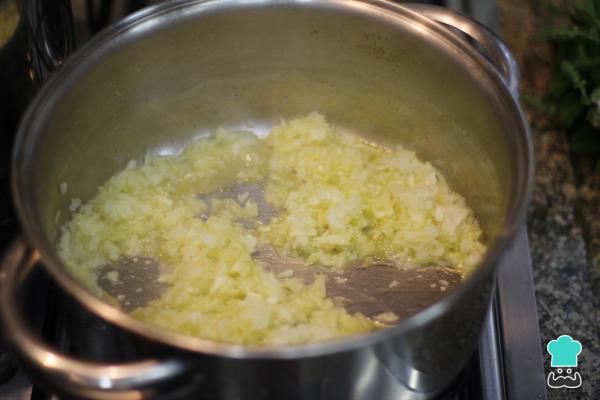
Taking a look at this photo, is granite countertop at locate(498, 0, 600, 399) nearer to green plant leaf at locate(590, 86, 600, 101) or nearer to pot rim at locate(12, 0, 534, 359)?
green plant leaf at locate(590, 86, 600, 101)

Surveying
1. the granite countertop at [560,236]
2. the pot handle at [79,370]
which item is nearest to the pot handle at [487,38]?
the granite countertop at [560,236]

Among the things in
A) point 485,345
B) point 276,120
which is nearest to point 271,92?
point 276,120

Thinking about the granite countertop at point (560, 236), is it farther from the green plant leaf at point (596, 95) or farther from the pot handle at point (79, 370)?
the pot handle at point (79, 370)

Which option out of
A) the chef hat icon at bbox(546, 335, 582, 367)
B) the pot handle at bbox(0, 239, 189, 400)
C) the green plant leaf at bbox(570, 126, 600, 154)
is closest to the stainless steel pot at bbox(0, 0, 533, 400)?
the pot handle at bbox(0, 239, 189, 400)

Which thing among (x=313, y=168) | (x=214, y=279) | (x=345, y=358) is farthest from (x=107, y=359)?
(x=313, y=168)

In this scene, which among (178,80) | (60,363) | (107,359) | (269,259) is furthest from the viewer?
(178,80)

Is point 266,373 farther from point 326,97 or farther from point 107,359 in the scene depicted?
point 326,97
